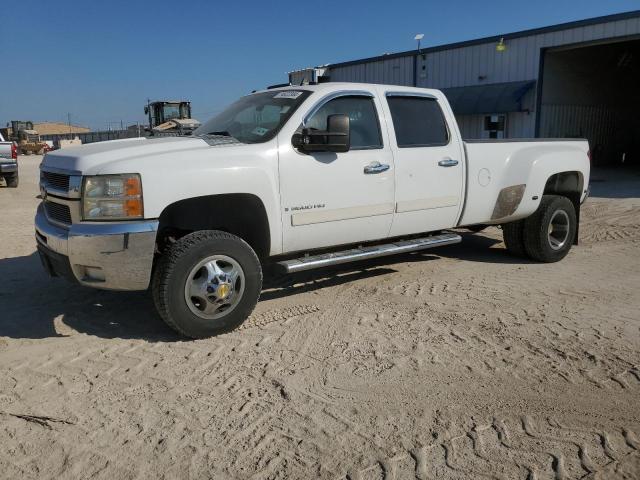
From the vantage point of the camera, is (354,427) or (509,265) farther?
(509,265)

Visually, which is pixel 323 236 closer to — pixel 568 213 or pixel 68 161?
pixel 68 161

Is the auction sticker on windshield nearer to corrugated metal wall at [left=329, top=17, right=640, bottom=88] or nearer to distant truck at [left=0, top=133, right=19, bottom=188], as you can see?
distant truck at [left=0, top=133, right=19, bottom=188]

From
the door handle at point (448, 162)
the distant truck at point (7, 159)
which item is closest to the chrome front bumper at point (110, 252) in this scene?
the door handle at point (448, 162)

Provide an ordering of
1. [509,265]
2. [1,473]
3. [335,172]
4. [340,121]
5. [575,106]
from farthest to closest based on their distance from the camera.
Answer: [575,106] → [509,265] → [335,172] → [340,121] → [1,473]

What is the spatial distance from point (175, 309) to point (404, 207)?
7.89 ft

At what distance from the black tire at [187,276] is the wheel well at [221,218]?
0.23 metres

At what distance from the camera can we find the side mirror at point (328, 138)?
4.46 meters

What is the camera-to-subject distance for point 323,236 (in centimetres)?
486

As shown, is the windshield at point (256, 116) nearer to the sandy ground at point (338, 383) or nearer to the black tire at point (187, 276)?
the black tire at point (187, 276)

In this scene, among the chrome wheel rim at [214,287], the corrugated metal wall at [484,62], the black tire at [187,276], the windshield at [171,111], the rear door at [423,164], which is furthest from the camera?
the windshield at [171,111]

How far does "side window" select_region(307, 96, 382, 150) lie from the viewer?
495cm

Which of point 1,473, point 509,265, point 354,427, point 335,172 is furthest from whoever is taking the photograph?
point 509,265

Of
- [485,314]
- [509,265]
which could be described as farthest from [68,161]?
[509,265]

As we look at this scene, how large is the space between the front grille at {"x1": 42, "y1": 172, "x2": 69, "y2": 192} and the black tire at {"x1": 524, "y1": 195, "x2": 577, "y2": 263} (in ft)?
16.9
